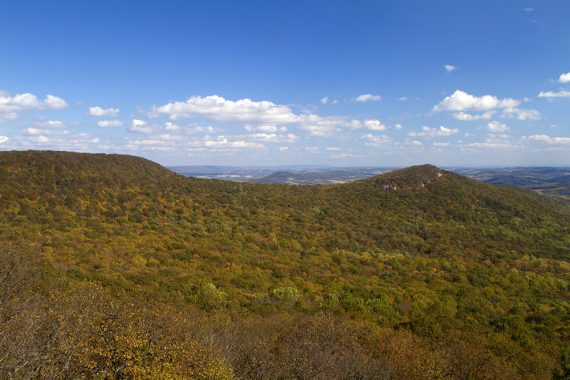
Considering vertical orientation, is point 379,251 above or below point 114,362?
below

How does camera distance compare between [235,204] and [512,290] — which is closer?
[512,290]

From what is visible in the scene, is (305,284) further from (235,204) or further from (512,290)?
(235,204)

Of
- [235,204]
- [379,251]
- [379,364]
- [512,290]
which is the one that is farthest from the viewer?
[235,204]

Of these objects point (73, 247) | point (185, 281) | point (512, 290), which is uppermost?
point (73, 247)

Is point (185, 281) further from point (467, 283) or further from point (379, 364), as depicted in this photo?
point (467, 283)

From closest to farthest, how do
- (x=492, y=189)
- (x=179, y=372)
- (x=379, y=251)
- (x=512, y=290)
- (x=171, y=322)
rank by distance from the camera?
(x=179, y=372), (x=171, y=322), (x=512, y=290), (x=379, y=251), (x=492, y=189)

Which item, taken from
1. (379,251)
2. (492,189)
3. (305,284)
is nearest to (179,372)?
(305,284)

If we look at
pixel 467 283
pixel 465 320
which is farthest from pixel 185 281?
pixel 467 283
